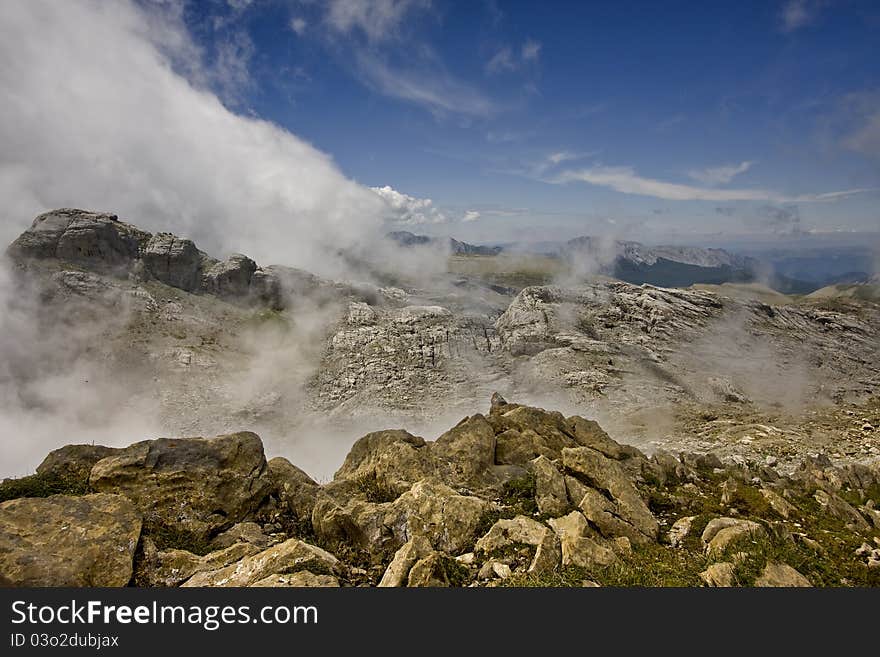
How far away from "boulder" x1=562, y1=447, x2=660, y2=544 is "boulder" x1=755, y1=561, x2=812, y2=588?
11.1 feet

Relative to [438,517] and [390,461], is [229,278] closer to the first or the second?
[390,461]

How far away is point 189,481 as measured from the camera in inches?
579

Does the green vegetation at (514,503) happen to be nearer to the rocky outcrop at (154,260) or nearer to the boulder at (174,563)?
the boulder at (174,563)

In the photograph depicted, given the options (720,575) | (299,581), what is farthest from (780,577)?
(299,581)

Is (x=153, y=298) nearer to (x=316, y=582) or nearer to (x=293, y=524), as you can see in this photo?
(x=293, y=524)

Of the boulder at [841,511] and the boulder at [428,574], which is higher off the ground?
the boulder at [428,574]

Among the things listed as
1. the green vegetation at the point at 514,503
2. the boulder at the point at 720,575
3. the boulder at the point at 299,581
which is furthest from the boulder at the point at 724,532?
the boulder at the point at 299,581

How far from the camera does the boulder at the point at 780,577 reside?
9719 mm

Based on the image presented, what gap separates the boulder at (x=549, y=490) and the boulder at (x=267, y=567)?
7.43 metres

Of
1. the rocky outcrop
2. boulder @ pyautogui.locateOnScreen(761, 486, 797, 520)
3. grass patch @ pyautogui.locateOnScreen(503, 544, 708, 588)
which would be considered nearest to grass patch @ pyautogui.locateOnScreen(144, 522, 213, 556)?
grass patch @ pyautogui.locateOnScreen(503, 544, 708, 588)

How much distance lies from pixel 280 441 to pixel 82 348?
33.8 meters

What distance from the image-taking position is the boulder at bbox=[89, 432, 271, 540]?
532 inches

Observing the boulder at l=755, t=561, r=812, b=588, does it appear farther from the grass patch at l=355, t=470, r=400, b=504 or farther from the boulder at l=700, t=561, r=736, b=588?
the grass patch at l=355, t=470, r=400, b=504

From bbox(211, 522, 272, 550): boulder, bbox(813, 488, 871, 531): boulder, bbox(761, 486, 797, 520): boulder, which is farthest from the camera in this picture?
bbox(813, 488, 871, 531): boulder
